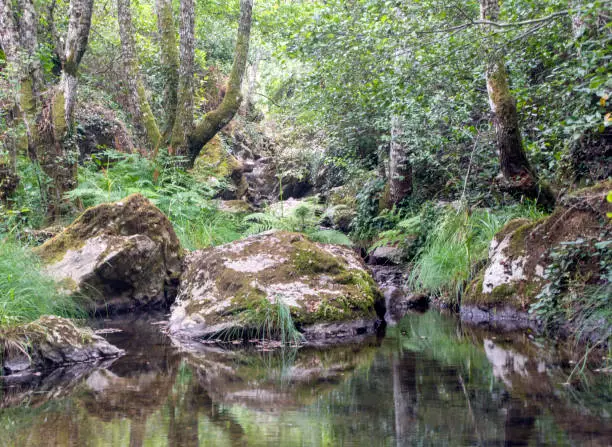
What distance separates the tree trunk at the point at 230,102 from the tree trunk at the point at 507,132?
6145 mm

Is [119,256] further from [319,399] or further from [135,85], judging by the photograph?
[135,85]

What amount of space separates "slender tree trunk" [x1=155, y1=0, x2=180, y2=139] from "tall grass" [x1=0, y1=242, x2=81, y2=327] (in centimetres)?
610

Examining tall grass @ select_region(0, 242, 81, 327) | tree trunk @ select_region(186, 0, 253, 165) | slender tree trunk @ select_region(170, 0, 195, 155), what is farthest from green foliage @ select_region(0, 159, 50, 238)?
tree trunk @ select_region(186, 0, 253, 165)

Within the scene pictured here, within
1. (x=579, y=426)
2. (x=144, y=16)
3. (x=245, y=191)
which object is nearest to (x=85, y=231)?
(x=579, y=426)

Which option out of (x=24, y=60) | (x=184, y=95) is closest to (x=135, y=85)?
(x=184, y=95)

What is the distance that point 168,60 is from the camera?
494 inches

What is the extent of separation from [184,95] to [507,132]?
6.94 metres

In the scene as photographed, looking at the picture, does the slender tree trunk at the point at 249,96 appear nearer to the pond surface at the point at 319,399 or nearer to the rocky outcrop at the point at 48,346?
the rocky outcrop at the point at 48,346

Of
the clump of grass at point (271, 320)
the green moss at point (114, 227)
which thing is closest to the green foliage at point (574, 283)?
the clump of grass at point (271, 320)

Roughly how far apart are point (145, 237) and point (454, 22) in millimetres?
4802

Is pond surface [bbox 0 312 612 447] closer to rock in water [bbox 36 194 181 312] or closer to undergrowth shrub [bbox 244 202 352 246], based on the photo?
rock in water [bbox 36 194 181 312]

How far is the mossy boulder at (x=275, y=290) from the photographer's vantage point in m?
6.48

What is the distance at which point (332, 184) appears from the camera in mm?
16344

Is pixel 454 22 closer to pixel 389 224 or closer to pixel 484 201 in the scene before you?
pixel 484 201
